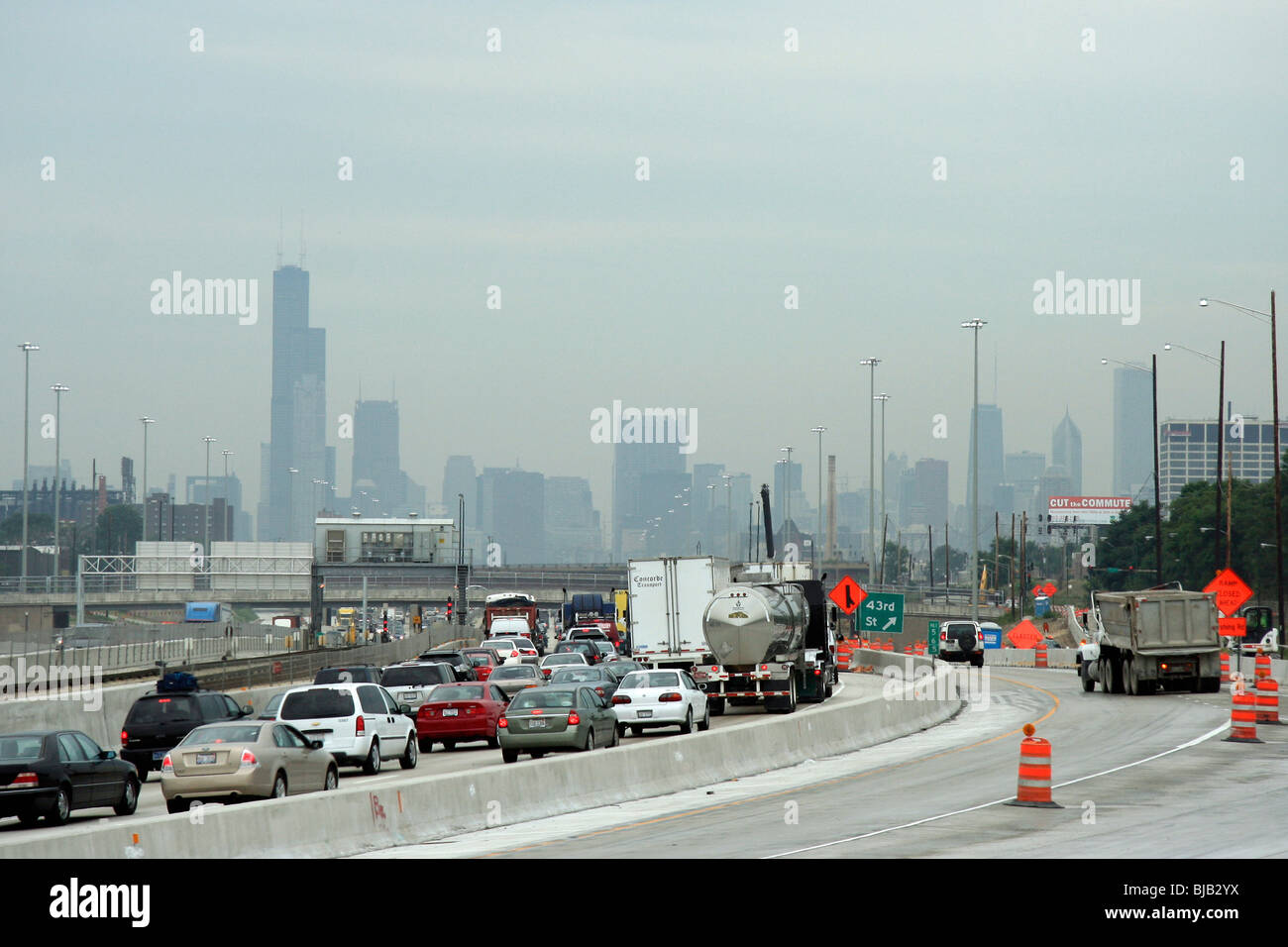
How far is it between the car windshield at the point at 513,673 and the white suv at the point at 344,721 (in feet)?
39.4

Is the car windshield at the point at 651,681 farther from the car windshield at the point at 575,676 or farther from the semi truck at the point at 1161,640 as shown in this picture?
the semi truck at the point at 1161,640

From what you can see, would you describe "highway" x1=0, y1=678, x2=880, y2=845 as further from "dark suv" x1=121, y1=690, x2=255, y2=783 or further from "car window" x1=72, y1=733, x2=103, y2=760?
"car window" x1=72, y1=733, x2=103, y2=760

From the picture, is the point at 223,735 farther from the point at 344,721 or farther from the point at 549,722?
the point at 549,722

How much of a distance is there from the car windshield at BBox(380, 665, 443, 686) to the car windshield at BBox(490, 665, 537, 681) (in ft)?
9.23

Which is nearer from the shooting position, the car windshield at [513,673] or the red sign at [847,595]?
the car windshield at [513,673]

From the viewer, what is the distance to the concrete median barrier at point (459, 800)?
13.5m

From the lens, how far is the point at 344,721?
25734 mm

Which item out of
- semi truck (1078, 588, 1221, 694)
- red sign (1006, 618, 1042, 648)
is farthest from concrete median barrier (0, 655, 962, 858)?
red sign (1006, 618, 1042, 648)

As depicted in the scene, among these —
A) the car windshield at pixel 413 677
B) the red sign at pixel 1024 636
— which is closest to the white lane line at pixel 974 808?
the car windshield at pixel 413 677

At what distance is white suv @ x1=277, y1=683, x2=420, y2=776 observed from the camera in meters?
25.6

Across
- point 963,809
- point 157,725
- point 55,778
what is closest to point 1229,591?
point 963,809
